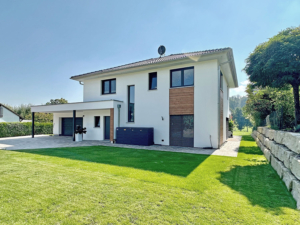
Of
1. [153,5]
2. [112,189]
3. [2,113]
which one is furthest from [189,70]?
[2,113]

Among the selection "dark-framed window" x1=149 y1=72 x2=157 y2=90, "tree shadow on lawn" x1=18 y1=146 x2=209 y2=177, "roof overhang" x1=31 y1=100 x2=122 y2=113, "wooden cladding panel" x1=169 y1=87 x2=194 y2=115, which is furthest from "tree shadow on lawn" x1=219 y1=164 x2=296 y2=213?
"roof overhang" x1=31 y1=100 x2=122 y2=113

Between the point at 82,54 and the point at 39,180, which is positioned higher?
the point at 82,54

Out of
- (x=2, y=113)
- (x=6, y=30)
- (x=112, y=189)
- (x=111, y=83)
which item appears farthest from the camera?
(x=2, y=113)

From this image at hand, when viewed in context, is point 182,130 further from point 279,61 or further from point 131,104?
point 279,61

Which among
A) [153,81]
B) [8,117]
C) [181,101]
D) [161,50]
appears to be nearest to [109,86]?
[153,81]

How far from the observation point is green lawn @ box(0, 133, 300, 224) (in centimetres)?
264

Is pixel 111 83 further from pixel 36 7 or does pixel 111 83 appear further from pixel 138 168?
pixel 138 168

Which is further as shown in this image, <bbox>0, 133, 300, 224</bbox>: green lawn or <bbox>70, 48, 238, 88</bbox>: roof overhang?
<bbox>70, 48, 238, 88</bbox>: roof overhang

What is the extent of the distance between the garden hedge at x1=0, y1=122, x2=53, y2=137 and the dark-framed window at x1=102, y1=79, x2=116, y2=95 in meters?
12.0

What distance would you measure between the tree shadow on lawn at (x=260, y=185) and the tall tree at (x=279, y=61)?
450cm

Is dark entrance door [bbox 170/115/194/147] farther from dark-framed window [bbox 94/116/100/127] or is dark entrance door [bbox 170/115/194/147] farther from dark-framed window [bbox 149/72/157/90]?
dark-framed window [bbox 94/116/100/127]

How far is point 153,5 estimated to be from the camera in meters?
11.8

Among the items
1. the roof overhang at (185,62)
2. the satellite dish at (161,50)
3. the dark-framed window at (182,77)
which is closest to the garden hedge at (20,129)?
the roof overhang at (185,62)

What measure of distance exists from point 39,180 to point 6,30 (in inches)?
623
